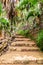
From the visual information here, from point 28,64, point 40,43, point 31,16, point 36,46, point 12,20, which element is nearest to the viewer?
point 28,64

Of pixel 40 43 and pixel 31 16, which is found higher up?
pixel 31 16

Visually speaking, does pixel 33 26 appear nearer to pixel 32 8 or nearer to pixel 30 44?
pixel 32 8

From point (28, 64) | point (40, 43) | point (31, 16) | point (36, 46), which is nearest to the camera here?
point (28, 64)

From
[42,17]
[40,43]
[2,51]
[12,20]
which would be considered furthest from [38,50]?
[12,20]

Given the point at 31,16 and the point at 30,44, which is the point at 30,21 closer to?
the point at 31,16

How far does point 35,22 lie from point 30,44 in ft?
9.02

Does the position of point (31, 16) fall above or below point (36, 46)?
above

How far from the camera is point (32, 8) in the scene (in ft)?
27.5

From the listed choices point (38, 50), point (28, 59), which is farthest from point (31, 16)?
point (28, 59)

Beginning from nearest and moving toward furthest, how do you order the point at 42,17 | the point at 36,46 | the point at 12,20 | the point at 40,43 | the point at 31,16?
the point at 40,43 < the point at 36,46 < the point at 42,17 < the point at 31,16 < the point at 12,20

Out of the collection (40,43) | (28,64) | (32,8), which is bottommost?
(28,64)

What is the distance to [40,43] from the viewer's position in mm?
5430

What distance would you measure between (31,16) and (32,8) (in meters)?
0.42

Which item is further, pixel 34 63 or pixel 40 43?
pixel 40 43
